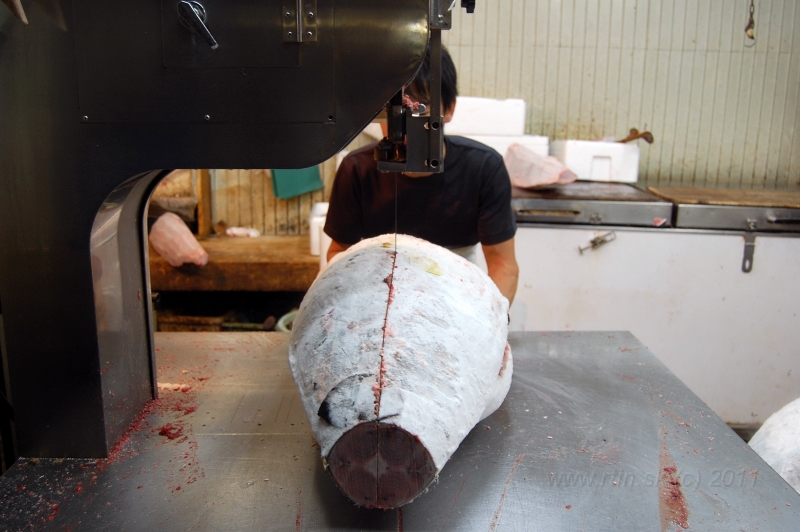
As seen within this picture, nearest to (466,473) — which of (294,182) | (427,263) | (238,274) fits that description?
(427,263)

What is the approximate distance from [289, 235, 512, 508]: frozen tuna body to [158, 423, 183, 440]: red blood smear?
36 cm

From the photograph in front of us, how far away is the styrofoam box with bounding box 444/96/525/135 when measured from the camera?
11.6ft

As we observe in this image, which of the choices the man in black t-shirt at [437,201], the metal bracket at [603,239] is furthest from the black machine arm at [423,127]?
the metal bracket at [603,239]

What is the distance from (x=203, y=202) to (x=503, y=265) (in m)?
2.15

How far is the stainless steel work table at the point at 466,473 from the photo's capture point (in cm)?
121

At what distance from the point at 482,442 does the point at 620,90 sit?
123 inches

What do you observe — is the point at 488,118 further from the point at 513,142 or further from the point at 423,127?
the point at 423,127

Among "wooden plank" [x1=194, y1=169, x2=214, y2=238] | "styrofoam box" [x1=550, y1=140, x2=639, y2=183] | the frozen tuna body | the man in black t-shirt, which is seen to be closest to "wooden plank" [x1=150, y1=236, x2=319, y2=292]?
"wooden plank" [x1=194, y1=169, x2=214, y2=238]

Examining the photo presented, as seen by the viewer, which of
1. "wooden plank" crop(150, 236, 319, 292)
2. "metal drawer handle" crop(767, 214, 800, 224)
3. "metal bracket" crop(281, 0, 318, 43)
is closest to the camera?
"metal bracket" crop(281, 0, 318, 43)

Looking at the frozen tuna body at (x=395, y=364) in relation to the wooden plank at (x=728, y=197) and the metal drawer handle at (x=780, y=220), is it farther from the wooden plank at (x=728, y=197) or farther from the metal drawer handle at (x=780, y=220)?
the metal drawer handle at (x=780, y=220)

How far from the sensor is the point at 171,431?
5.00ft

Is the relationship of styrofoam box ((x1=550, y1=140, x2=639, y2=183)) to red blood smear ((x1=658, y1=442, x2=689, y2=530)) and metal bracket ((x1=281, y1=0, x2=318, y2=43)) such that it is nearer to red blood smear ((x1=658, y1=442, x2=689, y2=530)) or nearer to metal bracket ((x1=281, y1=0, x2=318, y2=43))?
red blood smear ((x1=658, y1=442, x2=689, y2=530))

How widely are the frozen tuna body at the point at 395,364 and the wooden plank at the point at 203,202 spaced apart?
2.53 meters

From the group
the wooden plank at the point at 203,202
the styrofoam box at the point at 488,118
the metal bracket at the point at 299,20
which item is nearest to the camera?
the metal bracket at the point at 299,20
